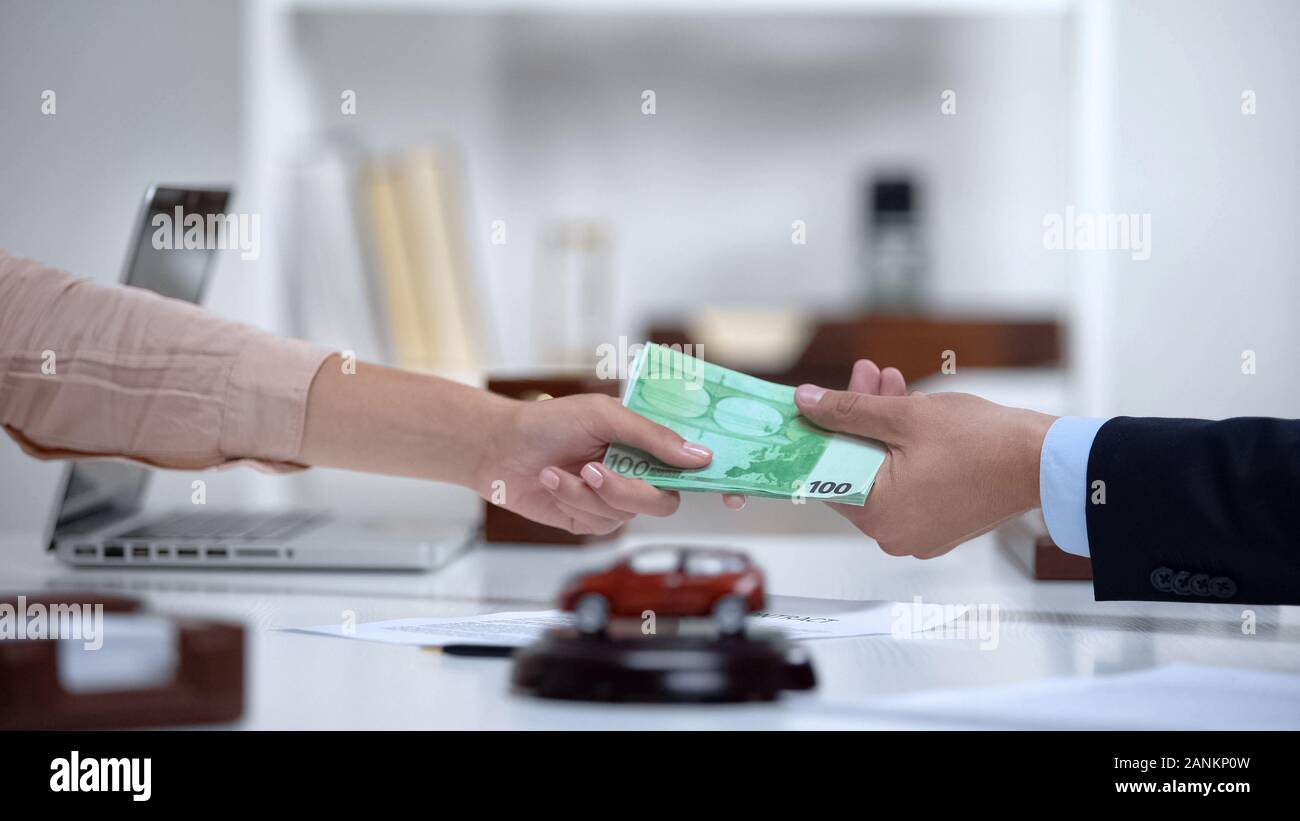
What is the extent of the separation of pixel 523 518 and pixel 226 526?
0.29 m

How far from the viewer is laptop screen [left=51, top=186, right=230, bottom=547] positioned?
0.90 metres

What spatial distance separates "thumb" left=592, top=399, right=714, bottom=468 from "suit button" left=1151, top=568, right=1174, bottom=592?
31 centimetres

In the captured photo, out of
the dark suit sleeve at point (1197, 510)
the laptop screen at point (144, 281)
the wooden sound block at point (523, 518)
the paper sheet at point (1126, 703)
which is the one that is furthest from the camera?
the wooden sound block at point (523, 518)

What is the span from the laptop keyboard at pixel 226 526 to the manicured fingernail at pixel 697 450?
411 millimetres

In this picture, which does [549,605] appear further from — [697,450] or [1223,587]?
[1223,587]

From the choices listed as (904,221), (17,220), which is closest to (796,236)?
(904,221)

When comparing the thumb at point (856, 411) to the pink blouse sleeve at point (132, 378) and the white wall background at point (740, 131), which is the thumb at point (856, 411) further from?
the white wall background at point (740, 131)

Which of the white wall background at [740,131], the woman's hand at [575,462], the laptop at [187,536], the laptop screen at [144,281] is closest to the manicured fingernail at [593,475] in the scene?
the woman's hand at [575,462]

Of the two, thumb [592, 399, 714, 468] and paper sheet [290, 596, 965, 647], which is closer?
paper sheet [290, 596, 965, 647]

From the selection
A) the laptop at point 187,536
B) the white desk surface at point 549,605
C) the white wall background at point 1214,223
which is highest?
the white wall background at point 1214,223

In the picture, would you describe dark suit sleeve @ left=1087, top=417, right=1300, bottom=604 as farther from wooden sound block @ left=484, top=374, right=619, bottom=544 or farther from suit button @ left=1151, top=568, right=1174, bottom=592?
wooden sound block @ left=484, top=374, right=619, bottom=544

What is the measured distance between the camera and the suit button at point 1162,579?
2.15 feet

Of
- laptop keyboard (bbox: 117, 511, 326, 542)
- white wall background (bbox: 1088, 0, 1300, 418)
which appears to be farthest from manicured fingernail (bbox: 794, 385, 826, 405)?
white wall background (bbox: 1088, 0, 1300, 418)

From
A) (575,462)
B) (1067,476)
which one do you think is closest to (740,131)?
(575,462)
